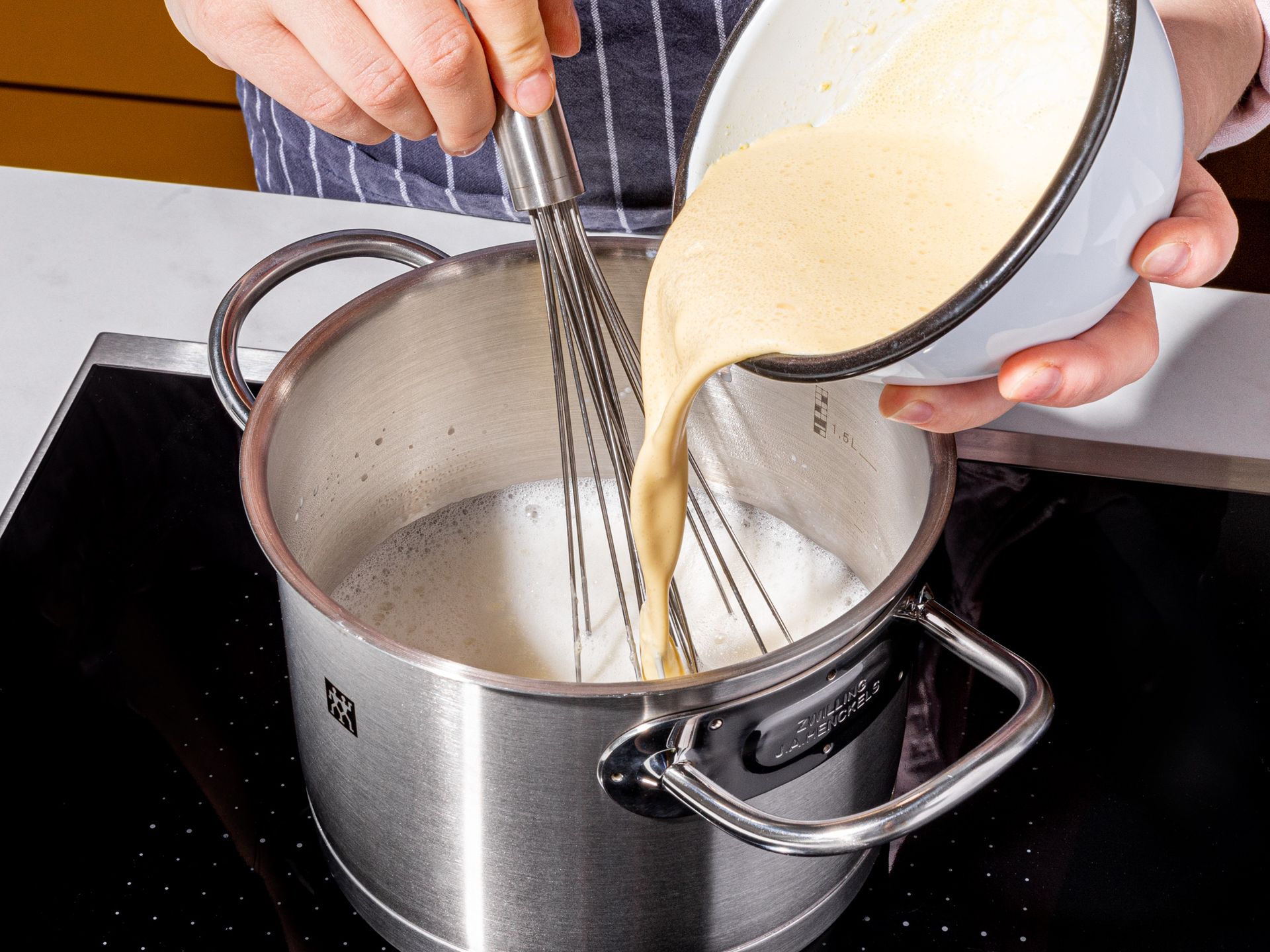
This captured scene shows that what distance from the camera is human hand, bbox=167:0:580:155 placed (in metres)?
0.44

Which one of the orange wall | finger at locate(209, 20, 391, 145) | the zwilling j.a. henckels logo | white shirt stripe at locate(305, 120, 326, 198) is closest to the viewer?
the zwilling j.a. henckels logo

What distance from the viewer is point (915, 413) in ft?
1.50

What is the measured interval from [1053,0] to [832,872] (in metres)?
0.32

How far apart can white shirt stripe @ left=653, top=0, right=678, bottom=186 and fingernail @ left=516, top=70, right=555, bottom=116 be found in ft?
1.09

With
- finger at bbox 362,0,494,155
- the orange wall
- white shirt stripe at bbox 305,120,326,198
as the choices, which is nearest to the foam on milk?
finger at bbox 362,0,494,155

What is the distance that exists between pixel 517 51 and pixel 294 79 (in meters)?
0.14

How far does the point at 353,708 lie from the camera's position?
411 millimetres

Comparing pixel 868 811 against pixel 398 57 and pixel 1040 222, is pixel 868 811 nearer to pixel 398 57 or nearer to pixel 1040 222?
pixel 1040 222

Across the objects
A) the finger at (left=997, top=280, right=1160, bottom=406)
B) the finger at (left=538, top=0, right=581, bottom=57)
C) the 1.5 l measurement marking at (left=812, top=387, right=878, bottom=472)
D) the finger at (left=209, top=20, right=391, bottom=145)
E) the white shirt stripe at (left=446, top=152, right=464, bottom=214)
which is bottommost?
the 1.5 l measurement marking at (left=812, top=387, right=878, bottom=472)

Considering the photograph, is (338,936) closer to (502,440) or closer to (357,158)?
(502,440)

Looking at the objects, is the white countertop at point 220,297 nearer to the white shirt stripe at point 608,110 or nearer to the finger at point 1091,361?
the white shirt stripe at point 608,110

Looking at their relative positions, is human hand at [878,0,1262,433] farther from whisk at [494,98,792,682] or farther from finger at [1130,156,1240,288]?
whisk at [494,98,792,682]

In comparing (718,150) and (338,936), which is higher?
(718,150)

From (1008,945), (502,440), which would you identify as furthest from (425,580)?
(1008,945)
